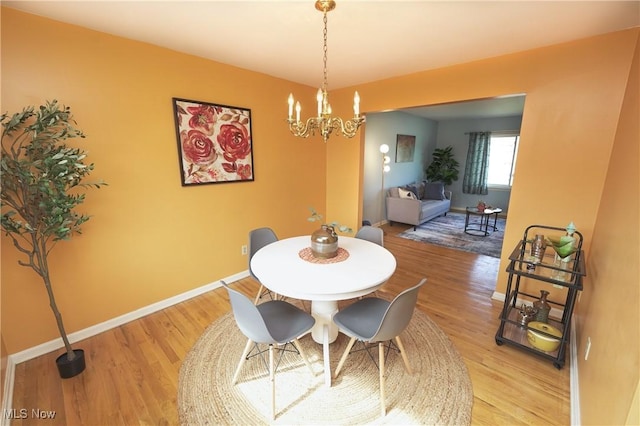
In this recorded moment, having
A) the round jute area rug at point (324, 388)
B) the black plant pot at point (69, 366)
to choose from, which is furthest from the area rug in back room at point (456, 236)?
the black plant pot at point (69, 366)

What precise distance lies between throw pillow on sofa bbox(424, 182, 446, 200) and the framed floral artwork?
491cm

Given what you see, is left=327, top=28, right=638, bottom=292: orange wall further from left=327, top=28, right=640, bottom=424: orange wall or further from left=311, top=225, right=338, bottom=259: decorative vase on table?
left=311, top=225, right=338, bottom=259: decorative vase on table

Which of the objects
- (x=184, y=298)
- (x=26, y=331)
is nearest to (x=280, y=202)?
(x=184, y=298)

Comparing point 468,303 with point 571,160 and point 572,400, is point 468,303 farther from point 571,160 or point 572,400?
point 571,160

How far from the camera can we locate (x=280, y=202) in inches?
144

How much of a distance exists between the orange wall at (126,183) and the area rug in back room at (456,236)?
3.27 metres

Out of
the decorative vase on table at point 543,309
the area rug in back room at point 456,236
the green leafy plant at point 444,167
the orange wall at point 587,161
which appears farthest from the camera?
the green leafy plant at point 444,167

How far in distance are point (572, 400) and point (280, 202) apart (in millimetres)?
3156

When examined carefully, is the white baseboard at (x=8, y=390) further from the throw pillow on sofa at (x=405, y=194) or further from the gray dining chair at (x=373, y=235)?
the throw pillow on sofa at (x=405, y=194)

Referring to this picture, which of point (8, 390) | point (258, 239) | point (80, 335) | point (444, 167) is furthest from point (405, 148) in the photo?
point (8, 390)

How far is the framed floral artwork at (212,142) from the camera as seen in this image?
263 centimetres

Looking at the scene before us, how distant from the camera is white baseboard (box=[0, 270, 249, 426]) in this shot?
67.0 inches

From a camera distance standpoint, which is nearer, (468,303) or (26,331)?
(26,331)

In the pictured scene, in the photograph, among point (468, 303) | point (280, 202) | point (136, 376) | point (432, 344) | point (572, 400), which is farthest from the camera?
point (280, 202)
